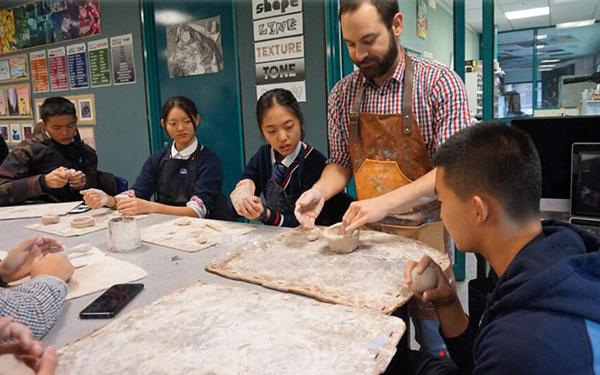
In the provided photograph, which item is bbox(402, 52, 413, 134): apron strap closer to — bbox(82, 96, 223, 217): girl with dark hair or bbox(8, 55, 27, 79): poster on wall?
bbox(82, 96, 223, 217): girl with dark hair

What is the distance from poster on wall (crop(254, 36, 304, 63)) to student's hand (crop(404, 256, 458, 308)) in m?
2.26

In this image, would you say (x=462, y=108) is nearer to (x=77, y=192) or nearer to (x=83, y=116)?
(x=77, y=192)

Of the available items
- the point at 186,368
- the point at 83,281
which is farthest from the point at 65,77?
the point at 186,368

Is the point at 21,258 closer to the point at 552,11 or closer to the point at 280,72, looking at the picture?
the point at 280,72

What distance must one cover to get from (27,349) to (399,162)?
4.29 feet

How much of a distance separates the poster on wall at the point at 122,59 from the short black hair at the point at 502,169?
3.72 m

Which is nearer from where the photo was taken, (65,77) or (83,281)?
(83,281)

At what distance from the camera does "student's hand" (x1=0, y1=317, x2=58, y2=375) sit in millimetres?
751

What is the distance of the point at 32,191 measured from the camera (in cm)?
245

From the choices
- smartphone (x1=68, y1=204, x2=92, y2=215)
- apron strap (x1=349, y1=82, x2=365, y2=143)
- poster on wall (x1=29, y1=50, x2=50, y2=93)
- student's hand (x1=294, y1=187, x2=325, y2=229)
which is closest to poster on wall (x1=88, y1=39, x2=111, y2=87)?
poster on wall (x1=29, y1=50, x2=50, y2=93)

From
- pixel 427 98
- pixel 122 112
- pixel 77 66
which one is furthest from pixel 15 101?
pixel 427 98

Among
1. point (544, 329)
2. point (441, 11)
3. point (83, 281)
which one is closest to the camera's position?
point (544, 329)

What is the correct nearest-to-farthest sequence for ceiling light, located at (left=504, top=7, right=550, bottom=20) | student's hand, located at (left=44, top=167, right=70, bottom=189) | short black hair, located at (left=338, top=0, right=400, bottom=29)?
1. short black hair, located at (left=338, top=0, right=400, bottom=29)
2. student's hand, located at (left=44, top=167, right=70, bottom=189)
3. ceiling light, located at (left=504, top=7, right=550, bottom=20)

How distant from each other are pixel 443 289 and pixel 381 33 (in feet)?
3.12
